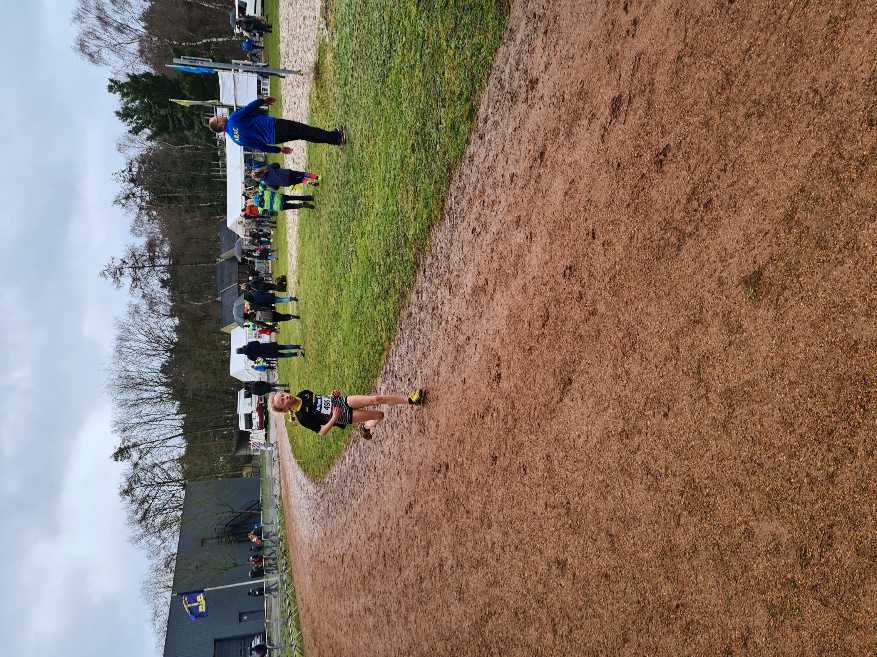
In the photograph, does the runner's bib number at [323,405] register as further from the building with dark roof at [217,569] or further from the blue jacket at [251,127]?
the building with dark roof at [217,569]

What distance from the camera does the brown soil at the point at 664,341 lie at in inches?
121

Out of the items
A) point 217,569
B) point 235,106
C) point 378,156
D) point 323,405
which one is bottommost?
point 217,569

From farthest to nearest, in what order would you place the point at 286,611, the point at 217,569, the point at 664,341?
the point at 217,569, the point at 286,611, the point at 664,341

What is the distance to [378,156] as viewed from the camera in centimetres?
1033

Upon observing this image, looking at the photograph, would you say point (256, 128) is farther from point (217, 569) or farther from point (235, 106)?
point (217, 569)

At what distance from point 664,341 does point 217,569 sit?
38.6 meters

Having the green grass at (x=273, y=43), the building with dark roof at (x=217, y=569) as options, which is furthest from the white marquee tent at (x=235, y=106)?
the building with dark roof at (x=217, y=569)

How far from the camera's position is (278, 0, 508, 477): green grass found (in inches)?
296

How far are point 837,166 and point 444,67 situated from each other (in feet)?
18.8

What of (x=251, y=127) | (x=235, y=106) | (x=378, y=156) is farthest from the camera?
(x=235, y=106)

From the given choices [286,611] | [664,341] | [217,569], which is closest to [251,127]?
[664,341]

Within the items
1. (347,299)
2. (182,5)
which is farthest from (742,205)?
(182,5)

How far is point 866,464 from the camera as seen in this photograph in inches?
114

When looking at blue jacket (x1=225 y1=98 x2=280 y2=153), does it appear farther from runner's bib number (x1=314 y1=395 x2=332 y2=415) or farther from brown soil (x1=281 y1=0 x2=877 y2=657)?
runner's bib number (x1=314 y1=395 x2=332 y2=415)
